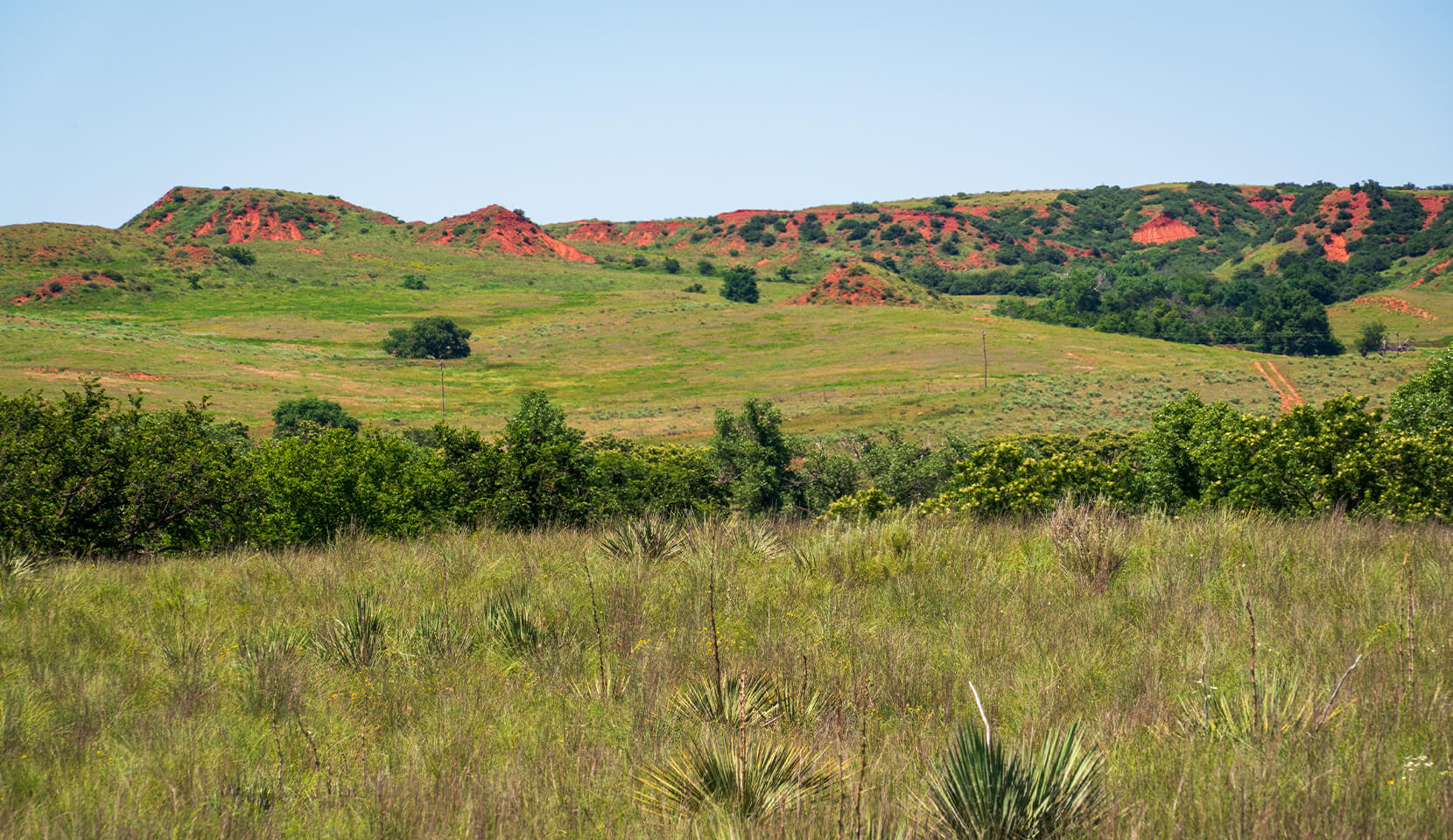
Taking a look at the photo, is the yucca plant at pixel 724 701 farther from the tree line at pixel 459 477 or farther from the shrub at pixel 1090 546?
the tree line at pixel 459 477

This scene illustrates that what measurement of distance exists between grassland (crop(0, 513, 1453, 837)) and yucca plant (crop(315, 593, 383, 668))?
0.09 metres

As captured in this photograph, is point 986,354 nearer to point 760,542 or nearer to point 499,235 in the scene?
point 760,542

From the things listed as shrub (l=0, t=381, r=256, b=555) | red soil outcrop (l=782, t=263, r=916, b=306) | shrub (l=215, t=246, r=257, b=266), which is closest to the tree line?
shrub (l=0, t=381, r=256, b=555)

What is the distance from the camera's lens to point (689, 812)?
3.63 m

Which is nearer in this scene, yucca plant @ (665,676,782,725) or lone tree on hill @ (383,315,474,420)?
yucca plant @ (665,676,782,725)

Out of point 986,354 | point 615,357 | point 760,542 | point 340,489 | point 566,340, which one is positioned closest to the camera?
point 760,542

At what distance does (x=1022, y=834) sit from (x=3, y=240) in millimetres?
166210

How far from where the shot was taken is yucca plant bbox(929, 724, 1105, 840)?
336 centimetres

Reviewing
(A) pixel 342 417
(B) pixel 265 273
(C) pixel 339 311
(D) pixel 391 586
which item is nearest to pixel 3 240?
(B) pixel 265 273

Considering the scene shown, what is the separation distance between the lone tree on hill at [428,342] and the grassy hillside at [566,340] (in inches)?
94.5

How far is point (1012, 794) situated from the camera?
3.36 meters

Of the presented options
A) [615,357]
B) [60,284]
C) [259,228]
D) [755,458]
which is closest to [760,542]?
[755,458]

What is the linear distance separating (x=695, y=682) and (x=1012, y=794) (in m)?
2.08

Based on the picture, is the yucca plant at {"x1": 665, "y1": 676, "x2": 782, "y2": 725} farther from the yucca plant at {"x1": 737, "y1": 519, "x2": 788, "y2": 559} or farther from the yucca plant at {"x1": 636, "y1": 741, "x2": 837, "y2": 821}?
the yucca plant at {"x1": 737, "y1": 519, "x2": 788, "y2": 559}
